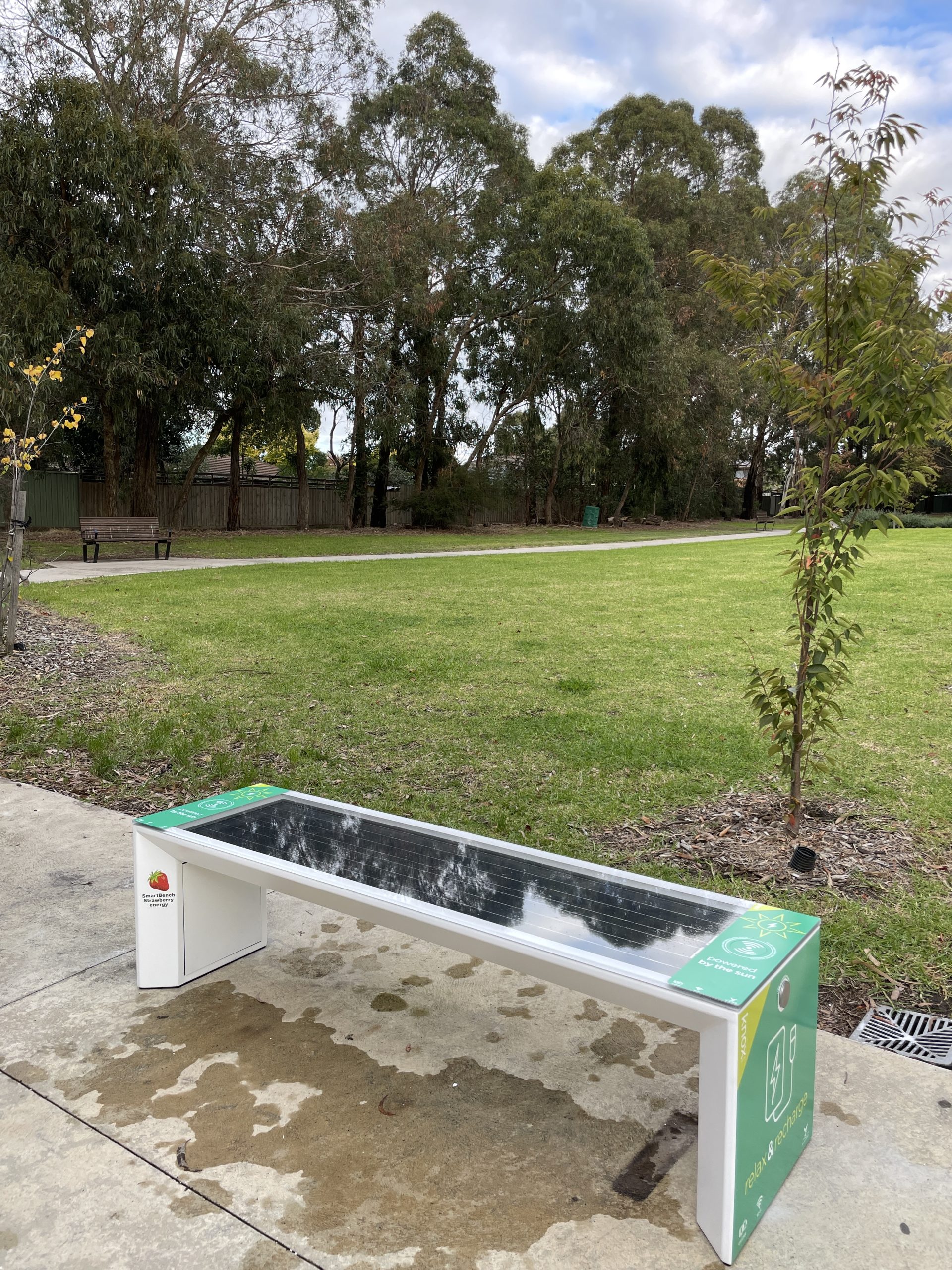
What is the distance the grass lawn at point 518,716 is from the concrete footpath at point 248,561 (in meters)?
2.41

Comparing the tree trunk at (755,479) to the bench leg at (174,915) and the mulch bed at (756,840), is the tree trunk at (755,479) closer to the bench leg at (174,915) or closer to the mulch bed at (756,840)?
the mulch bed at (756,840)

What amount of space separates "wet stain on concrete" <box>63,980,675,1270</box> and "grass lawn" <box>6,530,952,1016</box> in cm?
134

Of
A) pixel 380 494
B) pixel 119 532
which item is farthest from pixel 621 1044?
pixel 380 494

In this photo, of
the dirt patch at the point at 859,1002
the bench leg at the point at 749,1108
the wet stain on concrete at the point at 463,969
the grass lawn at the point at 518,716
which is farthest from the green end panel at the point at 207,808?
the dirt patch at the point at 859,1002

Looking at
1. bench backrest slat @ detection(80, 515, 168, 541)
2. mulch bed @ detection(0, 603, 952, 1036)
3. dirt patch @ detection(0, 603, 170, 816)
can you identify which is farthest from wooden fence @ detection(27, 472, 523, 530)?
mulch bed @ detection(0, 603, 952, 1036)

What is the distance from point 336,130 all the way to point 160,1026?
75.8 ft

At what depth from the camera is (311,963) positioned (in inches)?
128

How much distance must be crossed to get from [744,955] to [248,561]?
52.6 feet

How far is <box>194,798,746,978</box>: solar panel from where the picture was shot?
229 cm

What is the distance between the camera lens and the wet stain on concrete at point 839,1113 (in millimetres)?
2445

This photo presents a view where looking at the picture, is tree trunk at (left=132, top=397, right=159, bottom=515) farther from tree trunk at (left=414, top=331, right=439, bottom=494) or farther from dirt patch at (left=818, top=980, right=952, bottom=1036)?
dirt patch at (left=818, top=980, right=952, bottom=1036)

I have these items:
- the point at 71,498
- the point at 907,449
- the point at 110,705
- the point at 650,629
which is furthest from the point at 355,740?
the point at 71,498

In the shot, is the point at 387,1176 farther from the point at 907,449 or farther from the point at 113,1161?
the point at 907,449

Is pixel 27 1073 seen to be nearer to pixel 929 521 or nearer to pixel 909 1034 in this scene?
pixel 909 1034
